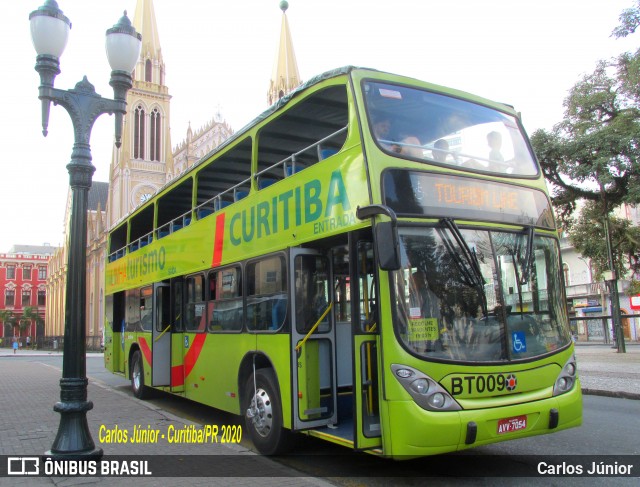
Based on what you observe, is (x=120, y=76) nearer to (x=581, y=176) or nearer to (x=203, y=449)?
(x=203, y=449)

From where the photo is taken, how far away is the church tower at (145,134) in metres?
60.2

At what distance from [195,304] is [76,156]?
139 inches

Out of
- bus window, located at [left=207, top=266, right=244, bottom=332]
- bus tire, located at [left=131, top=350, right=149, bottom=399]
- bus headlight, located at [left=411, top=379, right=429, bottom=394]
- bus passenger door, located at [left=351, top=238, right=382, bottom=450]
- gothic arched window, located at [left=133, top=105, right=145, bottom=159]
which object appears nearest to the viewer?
bus headlight, located at [left=411, top=379, right=429, bottom=394]

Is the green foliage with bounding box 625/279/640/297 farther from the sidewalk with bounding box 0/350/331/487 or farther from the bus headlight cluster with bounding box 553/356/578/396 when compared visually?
the sidewalk with bounding box 0/350/331/487

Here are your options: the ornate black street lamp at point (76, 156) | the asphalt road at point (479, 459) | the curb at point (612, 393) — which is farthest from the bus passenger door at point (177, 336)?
the curb at point (612, 393)

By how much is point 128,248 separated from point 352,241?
9.75m

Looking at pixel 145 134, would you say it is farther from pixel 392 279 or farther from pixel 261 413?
pixel 392 279

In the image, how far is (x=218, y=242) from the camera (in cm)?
879

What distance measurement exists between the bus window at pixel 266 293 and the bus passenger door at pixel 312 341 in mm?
269

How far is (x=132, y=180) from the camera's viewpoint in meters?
60.2

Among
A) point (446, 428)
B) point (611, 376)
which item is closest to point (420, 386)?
point (446, 428)

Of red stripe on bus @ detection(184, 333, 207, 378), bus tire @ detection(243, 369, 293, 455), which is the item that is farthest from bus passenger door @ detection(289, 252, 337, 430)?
red stripe on bus @ detection(184, 333, 207, 378)

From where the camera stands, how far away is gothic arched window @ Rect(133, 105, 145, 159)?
61644 millimetres

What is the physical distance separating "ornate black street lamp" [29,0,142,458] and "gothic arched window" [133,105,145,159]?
57723 millimetres
